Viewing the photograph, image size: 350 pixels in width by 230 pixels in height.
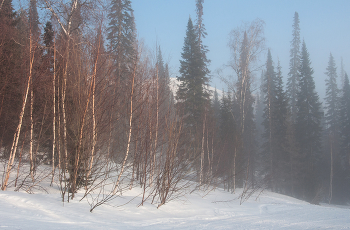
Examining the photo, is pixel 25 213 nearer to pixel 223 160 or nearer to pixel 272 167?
pixel 223 160

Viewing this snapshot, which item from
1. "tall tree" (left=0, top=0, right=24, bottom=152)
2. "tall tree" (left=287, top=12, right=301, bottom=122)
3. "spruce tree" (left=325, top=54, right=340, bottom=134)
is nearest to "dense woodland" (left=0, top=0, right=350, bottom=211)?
"tall tree" (left=0, top=0, right=24, bottom=152)

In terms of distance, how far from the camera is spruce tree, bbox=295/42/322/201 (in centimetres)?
→ 2542

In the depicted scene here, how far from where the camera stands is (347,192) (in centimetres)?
2858

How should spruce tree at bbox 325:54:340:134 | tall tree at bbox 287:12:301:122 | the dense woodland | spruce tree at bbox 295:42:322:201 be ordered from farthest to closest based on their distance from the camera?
tall tree at bbox 287:12:301:122 → spruce tree at bbox 325:54:340:134 → spruce tree at bbox 295:42:322:201 → the dense woodland

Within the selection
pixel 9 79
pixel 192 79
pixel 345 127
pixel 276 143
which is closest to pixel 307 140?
pixel 276 143

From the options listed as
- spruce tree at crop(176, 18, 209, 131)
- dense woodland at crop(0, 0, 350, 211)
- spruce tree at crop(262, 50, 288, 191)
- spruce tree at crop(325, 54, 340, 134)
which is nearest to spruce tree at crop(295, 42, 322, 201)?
dense woodland at crop(0, 0, 350, 211)

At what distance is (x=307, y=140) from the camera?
27297mm

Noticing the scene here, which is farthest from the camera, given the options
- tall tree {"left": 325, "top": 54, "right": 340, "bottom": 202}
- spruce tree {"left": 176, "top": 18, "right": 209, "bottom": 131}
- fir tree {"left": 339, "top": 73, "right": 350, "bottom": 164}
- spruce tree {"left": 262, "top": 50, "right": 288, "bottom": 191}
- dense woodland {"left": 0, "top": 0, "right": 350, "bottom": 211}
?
fir tree {"left": 339, "top": 73, "right": 350, "bottom": 164}

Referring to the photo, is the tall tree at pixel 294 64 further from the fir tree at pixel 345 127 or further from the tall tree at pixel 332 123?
the fir tree at pixel 345 127

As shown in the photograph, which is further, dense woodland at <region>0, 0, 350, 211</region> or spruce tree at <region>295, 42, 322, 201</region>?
spruce tree at <region>295, 42, 322, 201</region>

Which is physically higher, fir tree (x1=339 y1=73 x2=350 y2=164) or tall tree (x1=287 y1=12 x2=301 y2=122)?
tall tree (x1=287 y1=12 x2=301 y2=122)

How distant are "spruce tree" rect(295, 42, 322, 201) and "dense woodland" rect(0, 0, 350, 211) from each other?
0.12 m

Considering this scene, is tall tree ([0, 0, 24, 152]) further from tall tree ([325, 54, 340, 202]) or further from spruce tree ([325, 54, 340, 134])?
spruce tree ([325, 54, 340, 134])

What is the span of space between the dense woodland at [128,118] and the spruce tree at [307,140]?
0.40 ft
